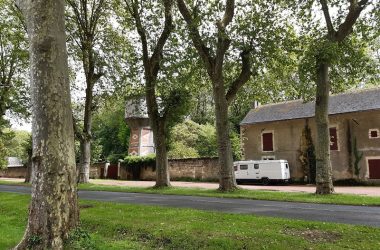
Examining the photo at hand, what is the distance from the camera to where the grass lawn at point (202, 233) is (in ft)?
26.2

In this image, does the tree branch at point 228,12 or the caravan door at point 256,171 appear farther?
the caravan door at point 256,171

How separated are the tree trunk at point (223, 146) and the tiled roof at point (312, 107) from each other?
10.9m

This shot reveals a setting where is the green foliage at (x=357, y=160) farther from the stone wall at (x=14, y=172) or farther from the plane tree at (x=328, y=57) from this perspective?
the stone wall at (x=14, y=172)

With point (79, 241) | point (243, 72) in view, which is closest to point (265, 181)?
point (243, 72)

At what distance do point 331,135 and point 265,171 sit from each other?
7347 millimetres

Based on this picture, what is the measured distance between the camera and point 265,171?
1351 inches

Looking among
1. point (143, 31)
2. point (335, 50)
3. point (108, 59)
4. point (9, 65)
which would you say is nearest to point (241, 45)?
point (335, 50)

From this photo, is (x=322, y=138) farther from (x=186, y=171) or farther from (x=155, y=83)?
(x=186, y=171)

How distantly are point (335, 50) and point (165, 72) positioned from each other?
37.3 feet

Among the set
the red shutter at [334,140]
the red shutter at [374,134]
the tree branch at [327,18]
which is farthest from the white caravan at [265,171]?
the tree branch at [327,18]

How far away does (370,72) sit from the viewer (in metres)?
21.0

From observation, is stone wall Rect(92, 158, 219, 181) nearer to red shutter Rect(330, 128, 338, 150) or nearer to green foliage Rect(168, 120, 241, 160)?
green foliage Rect(168, 120, 241, 160)

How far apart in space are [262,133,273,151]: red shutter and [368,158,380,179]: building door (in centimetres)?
992

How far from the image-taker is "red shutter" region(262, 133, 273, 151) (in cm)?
3919
